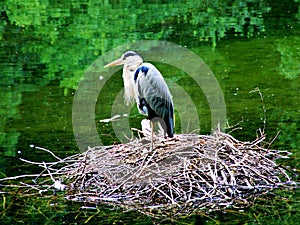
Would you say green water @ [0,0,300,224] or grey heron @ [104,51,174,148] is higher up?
grey heron @ [104,51,174,148]

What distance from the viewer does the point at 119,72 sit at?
526 inches

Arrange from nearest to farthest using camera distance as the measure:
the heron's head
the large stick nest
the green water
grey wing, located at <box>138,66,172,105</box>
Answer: the large stick nest < the green water < grey wing, located at <box>138,66,172,105</box> < the heron's head

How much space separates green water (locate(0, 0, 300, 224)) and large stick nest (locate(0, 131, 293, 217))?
0.17m

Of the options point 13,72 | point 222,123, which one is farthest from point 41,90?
point 222,123

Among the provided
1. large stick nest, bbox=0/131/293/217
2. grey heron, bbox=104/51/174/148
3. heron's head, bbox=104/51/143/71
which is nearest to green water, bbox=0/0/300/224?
large stick nest, bbox=0/131/293/217

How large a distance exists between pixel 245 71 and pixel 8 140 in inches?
199

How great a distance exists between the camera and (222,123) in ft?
32.3

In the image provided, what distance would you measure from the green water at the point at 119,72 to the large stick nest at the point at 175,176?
0.17 metres

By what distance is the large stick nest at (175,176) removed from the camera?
6.73 meters

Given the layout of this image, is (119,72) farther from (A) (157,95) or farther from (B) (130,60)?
(A) (157,95)

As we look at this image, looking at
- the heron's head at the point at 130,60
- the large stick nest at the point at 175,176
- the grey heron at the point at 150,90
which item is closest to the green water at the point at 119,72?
the large stick nest at the point at 175,176

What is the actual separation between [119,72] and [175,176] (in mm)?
6714

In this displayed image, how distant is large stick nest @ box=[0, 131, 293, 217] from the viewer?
6730 millimetres

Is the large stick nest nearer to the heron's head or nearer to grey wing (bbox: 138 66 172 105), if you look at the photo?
grey wing (bbox: 138 66 172 105)
